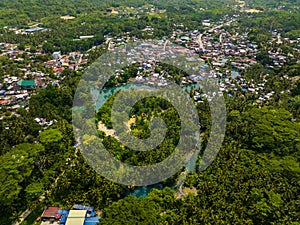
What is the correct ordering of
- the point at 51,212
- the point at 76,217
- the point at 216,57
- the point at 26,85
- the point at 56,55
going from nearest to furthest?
the point at 76,217 < the point at 51,212 < the point at 26,85 < the point at 56,55 < the point at 216,57

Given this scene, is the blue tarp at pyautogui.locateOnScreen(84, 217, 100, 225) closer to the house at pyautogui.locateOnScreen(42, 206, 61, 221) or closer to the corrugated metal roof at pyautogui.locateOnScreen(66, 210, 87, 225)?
the corrugated metal roof at pyautogui.locateOnScreen(66, 210, 87, 225)

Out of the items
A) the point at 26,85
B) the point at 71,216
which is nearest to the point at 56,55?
the point at 26,85

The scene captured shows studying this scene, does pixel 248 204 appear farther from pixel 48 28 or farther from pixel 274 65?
pixel 48 28

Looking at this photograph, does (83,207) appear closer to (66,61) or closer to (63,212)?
(63,212)

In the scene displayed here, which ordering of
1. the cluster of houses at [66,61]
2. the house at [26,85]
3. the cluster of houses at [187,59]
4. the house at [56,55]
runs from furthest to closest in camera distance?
the house at [56,55], the cluster of houses at [66,61], the cluster of houses at [187,59], the house at [26,85]

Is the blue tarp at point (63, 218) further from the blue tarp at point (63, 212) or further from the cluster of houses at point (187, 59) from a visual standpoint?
the cluster of houses at point (187, 59)

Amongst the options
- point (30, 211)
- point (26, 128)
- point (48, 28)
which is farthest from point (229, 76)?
point (48, 28)

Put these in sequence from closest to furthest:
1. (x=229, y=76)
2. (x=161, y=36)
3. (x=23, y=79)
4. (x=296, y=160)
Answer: (x=296, y=160)
(x=23, y=79)
(x=229, y=76)
(x=161, y=36)

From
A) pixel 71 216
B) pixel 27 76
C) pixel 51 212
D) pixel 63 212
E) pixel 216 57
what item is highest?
pixel 71 216

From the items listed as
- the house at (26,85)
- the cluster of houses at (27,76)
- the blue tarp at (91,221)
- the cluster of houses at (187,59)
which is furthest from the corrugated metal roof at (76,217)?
the house at (26,85)
